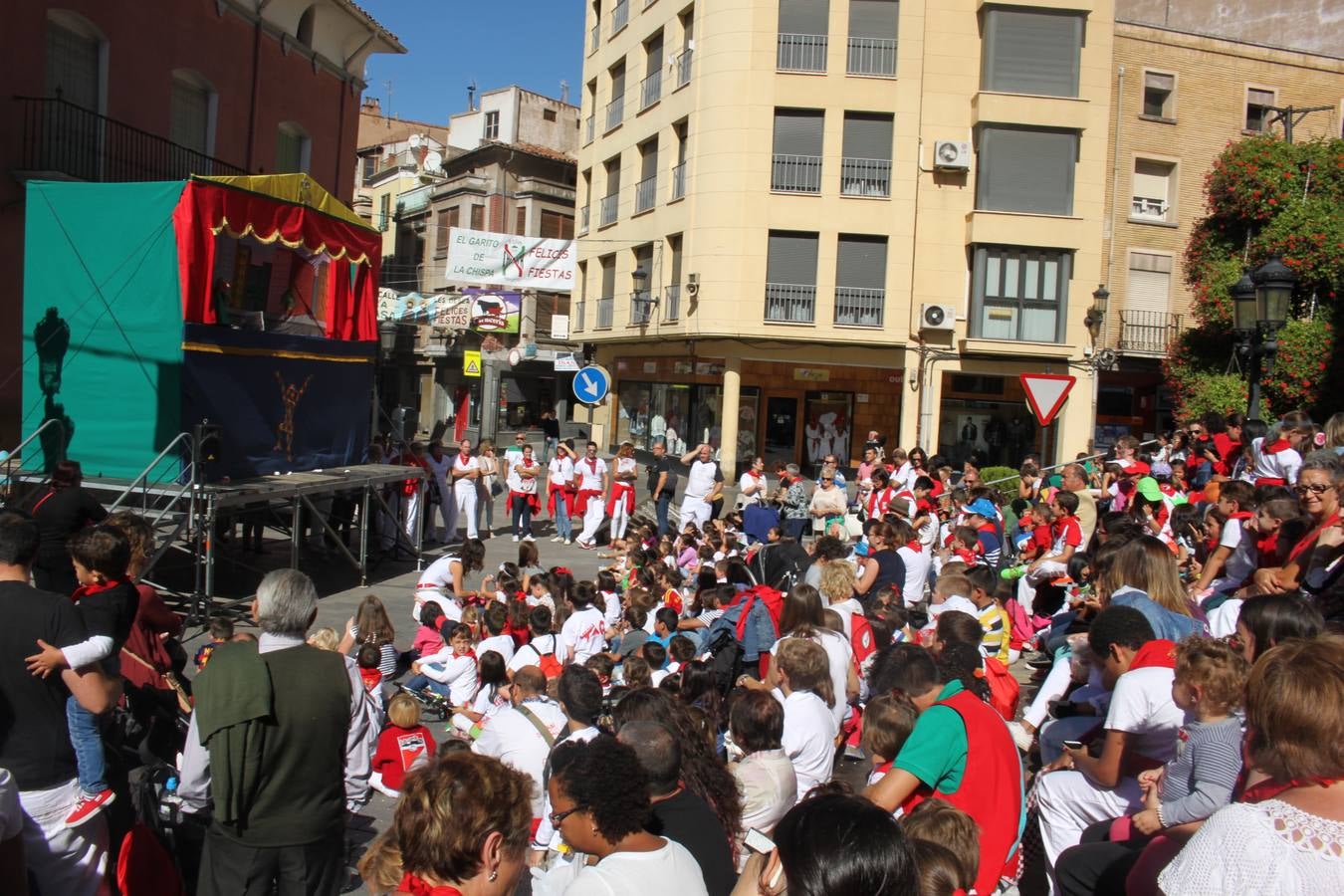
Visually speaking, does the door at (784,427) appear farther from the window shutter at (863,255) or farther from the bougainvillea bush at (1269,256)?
the bougainvillea bush at (1269,256)

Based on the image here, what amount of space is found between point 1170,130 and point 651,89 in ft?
46.9

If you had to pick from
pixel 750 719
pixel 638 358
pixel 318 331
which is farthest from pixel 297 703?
pixel 638 358

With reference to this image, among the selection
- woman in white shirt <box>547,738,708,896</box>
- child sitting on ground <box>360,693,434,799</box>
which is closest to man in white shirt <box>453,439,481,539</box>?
child sitting on ground <box>360,693,434,799</box>

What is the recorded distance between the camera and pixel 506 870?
8.99 ft

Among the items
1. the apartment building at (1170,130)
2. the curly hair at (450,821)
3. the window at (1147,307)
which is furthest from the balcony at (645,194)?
the curly hair at (450,821)

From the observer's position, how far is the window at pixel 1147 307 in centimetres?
2747

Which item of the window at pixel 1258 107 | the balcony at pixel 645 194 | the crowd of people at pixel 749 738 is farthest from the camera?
the balcony at pixel 645 194

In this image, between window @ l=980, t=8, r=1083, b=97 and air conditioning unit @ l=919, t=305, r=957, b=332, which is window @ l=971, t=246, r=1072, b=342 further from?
window @ l=980, t=8, r=1083, b=97

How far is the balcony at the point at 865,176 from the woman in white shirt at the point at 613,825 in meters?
24.0

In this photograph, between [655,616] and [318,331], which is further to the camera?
[318,331]

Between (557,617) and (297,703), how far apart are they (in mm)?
5098

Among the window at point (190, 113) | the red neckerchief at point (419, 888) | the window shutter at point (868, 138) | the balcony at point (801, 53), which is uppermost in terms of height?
the balcony at point (801, 53)

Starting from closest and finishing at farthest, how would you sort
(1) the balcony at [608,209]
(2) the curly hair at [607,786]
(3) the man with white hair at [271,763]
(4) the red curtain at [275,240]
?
(2) the curly hair at [607,786], (3) the man with white hair at [271,763], (4) the red curtain at [275,240], (1) the balcony at [608,209]

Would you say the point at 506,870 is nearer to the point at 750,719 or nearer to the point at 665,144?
the point at 750,719
